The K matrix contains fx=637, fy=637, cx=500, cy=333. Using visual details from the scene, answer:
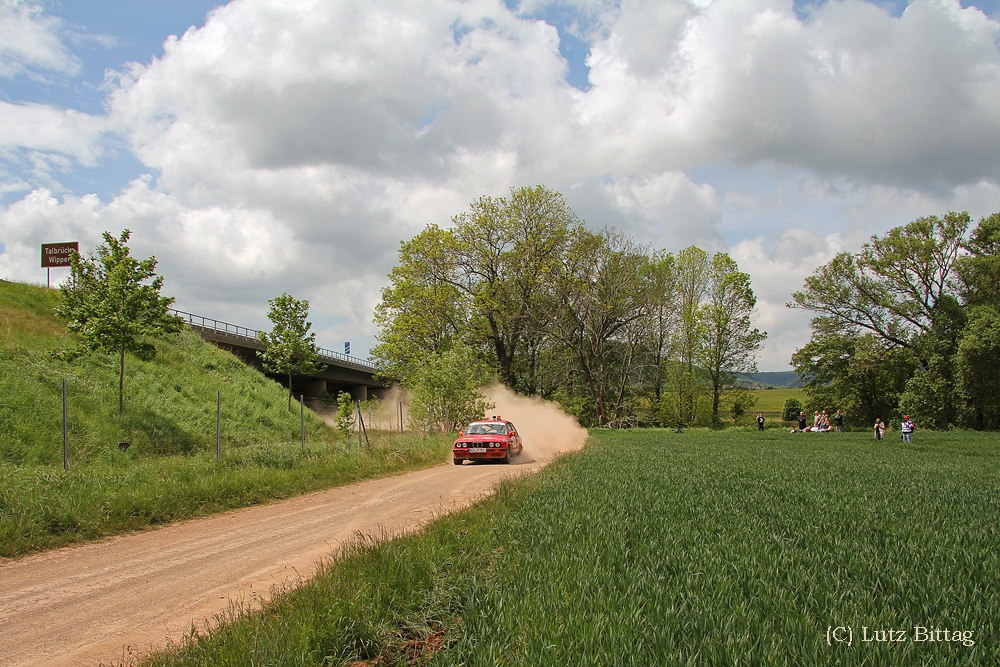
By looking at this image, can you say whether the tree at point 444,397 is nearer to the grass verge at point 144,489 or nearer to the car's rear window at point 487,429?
the car's rear window at point 487,429

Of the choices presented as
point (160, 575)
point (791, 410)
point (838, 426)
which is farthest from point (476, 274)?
point (791, 410)

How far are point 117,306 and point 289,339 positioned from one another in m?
17.5

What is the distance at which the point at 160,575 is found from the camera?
770cm

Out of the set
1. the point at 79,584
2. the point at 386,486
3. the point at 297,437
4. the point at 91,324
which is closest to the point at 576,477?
the point at 386,486

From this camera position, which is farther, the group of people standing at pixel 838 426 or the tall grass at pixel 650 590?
the group of people standing at pixel 838 426

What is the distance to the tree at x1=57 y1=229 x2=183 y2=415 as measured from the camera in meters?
22.1

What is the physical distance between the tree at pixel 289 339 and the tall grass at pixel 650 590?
105ft

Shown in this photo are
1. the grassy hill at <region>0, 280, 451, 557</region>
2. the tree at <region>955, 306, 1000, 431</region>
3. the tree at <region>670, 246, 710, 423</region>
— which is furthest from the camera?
the tree at <region>670, 246, 710, 423</region>

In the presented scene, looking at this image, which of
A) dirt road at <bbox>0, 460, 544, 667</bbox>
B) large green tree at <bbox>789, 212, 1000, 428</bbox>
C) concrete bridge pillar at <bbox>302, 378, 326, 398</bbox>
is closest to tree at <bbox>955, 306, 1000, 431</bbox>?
large green tree at <bbox>789, 212, 1000, 428</bbox>

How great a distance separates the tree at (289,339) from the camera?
130 ft

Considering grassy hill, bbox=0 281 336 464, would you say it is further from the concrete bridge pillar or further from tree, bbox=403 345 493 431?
the concrete bridge pillar

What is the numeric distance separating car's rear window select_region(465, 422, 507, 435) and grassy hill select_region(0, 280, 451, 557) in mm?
1557

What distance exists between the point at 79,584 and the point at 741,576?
7241 mm

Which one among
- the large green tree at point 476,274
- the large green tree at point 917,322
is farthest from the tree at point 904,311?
the large green tree at point 476,274
